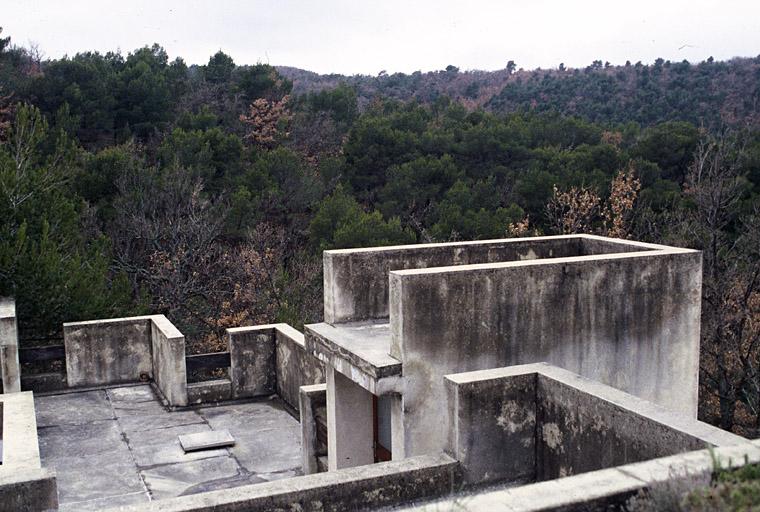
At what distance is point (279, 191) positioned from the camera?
102 ft

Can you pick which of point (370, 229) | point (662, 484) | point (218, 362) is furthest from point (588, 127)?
point (662, 484)

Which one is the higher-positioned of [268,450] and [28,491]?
[28,491]

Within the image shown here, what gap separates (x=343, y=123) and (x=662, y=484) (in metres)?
39.2

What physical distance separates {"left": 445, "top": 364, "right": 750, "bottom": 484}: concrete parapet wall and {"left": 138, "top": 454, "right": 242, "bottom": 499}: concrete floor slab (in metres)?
3.94

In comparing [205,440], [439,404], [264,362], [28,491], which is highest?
[439,404]

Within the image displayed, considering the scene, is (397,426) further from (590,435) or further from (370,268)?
(370,268)

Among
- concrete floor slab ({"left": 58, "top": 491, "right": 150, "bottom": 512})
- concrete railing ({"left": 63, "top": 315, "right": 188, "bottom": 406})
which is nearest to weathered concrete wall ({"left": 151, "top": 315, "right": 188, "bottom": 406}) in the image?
concrete railing ({"left": 63, "top": 315, "right": 188, "bottom": 406})

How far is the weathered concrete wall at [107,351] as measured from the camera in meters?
12.8

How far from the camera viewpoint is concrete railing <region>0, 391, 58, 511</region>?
20.0 feet

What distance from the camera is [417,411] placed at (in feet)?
23.6

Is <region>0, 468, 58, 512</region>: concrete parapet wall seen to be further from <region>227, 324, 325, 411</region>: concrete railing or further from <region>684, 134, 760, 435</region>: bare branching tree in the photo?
<region>684, 134, 760, 435</region>: bare branching tree

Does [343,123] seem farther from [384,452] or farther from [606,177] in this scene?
[384,452]

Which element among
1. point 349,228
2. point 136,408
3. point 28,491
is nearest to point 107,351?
point 136,408

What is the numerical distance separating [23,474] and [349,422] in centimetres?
322
